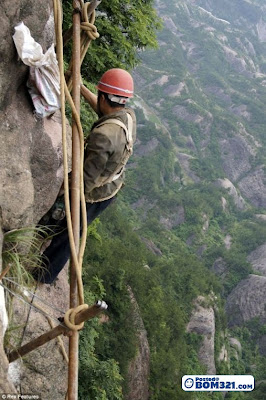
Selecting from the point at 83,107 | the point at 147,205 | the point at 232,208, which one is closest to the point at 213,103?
the point at 232,208

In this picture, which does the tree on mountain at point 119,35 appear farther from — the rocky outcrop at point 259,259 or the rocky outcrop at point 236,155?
the rocky outcrop at point 236,155

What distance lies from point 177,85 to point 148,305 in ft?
287

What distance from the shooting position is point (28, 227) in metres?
3.84

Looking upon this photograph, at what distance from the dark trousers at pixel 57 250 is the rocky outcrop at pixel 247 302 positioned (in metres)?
49.5

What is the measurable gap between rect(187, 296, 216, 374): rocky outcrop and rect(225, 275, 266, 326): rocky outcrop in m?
9.94

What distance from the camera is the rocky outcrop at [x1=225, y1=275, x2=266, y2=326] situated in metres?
51.3

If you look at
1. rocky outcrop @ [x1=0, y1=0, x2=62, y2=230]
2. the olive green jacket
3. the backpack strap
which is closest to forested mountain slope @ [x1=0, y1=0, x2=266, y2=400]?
rocky outcrop @ [x1=0, y1=0, x2=62, y2=230]

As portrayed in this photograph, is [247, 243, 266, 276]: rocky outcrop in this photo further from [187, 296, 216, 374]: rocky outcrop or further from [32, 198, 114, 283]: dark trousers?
[32, 198, 114, 283]: dark trousers

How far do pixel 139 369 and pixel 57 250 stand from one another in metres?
14.8

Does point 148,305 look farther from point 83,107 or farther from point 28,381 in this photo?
point 28,381

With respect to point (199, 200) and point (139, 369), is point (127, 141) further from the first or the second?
point (199, 200)

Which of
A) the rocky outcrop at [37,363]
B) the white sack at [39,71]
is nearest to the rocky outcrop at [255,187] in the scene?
the rocky outcrop at [37,363]

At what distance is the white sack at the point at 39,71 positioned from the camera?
12.1 ft

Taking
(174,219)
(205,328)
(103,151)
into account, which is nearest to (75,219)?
(103,151)
